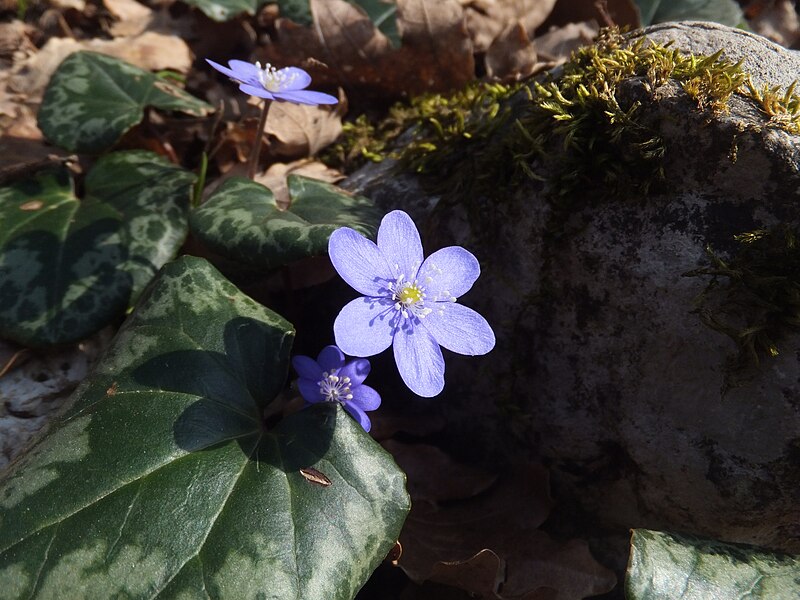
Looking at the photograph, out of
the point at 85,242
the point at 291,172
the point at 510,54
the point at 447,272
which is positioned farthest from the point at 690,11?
the point at 85,242

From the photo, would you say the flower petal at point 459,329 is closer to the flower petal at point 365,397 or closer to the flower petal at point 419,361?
the flower petal at point 419,361

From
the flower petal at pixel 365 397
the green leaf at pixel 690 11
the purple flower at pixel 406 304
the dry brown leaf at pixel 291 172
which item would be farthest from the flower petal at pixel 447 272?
the green leaf at pixel 690 11

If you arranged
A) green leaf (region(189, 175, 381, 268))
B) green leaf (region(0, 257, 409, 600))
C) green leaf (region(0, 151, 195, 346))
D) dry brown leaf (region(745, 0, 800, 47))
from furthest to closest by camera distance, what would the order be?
1. dry brown leaf (region(745, 0, 800, 47))
2. green leaf (region(0, 151, 195, 346))
3. green leaf (region(189, 175, 381, 268))
4. green leaf (region(0, 257, 409, 600))

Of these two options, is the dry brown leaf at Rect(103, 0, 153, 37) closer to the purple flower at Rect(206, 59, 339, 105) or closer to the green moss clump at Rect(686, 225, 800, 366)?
the purple flower at Rect(206, 59, 339, 105)

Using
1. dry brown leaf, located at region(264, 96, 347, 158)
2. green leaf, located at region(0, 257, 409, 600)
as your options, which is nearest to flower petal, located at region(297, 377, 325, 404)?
green leaf, located at region(0, 257, 409, 600)

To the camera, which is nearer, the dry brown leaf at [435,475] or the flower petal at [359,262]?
the flower petal at [359,262]

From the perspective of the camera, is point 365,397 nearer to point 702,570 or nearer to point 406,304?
point 406,304
